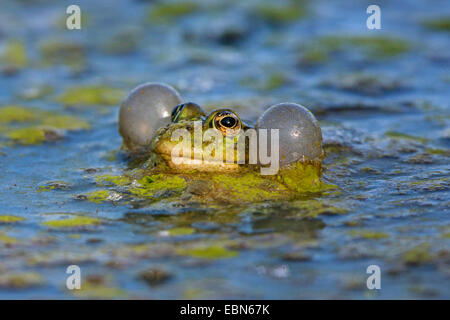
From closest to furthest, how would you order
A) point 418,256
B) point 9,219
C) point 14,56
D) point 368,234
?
point 418,256 → point 368,234 → point 9,219 → point 14,56

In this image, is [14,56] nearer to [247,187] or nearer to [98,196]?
[98,196]

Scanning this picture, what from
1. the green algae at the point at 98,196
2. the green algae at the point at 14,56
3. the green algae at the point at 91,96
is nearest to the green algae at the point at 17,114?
the green algae at the point at 91,96

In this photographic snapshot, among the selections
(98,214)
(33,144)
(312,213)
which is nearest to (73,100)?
(33,144)

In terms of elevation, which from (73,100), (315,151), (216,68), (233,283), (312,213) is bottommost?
(233,283)

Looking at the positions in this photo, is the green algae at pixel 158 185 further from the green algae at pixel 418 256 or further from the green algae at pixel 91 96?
the green algae at pixel 91 96

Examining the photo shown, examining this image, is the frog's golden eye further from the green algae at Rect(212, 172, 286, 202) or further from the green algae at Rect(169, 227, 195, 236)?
the green algae at Rect(169, 227, 195, 236)

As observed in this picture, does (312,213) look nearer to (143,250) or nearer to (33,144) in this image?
(143,250)

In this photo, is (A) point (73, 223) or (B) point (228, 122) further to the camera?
(B) point (228, 122)

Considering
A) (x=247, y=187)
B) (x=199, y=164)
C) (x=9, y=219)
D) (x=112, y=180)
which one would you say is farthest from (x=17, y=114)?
(x=247, y=187)
